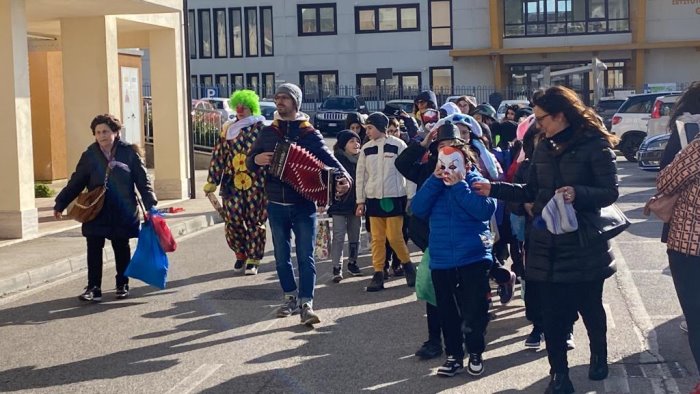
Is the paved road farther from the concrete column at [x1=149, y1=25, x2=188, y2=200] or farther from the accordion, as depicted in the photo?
the concrete column at [x1=149, y1=25, x2=188, y2=200]

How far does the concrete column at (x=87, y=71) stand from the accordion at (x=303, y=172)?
957cm

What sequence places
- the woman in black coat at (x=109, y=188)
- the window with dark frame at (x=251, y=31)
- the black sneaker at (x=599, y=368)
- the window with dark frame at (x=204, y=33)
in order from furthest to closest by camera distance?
the window with dark frame at (x=204, y=33) < the window with dark frame at (x=251, y=31) < the woman in black coat at (x=109, y=188) < the black sneaker at (x=599, y=368)

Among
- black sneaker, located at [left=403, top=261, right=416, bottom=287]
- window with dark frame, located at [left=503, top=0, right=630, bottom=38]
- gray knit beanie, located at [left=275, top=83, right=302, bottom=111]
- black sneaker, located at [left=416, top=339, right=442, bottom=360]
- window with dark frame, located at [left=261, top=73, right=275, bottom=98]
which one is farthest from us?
window with dark frame, located at [left=261, top=73, right=275, bottom=98]

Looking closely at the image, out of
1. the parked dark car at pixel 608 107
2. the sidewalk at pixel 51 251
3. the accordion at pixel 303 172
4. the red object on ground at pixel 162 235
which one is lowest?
the sidewalk at pixel 51 251

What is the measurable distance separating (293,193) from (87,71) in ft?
32.3

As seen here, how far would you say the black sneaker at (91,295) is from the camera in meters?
9.79

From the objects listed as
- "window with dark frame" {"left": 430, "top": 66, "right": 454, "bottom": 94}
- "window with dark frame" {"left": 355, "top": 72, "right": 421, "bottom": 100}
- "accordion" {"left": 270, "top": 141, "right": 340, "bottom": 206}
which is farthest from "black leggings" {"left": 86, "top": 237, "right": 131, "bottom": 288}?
"window with dark frame" {"left": 430, "top": 66, "right": 454, "bottom": 94}

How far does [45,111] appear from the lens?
21.5 m

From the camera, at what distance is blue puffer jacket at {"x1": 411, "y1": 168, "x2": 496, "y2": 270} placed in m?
6.62

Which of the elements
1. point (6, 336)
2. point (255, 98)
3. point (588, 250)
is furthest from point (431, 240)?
point (255, 98)

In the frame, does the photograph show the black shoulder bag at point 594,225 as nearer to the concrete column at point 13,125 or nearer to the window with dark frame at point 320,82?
the concrete column at point 13,125

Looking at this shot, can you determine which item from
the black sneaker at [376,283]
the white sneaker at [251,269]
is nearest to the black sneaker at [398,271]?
the black sneaker at [376,283]

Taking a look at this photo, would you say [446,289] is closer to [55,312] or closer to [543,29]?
[55,312]

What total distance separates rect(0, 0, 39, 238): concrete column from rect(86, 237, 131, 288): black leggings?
435 centimetres
